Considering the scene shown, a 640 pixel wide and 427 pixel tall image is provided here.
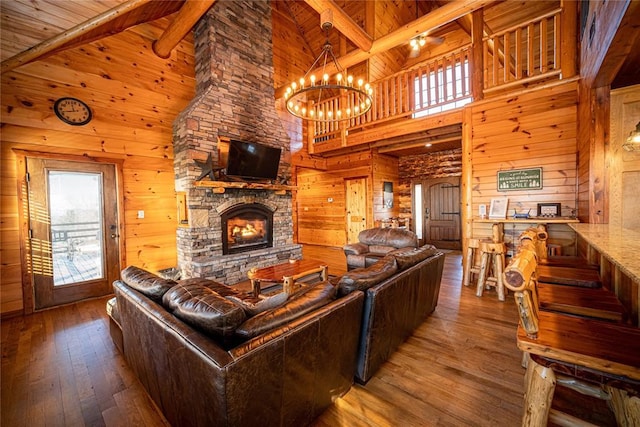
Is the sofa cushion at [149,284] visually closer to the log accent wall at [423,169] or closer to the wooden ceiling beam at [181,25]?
the wooden ceiling beam at [181,25]

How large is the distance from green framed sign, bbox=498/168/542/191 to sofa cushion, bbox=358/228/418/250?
5.22ft

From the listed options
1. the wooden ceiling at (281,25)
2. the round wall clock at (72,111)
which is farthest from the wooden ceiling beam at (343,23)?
the round wall clock at (72,111)

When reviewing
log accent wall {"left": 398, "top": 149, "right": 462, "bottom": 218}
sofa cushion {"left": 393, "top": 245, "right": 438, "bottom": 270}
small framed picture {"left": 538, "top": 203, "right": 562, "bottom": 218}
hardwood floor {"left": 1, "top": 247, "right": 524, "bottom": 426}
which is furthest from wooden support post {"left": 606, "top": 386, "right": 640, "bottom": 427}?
log accent wall {"left": 398, "top": 149, "right": 462, "bottom": 218}

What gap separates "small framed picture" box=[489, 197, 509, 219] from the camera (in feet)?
13.0

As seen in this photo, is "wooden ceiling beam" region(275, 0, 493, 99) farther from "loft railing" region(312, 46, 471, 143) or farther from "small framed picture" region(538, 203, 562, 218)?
"small framed picture" region(538, 203, 562, 218)

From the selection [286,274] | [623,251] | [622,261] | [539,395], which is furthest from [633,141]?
[286,274]

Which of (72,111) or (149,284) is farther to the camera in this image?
(72,111)

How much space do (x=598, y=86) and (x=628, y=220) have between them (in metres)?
1.41

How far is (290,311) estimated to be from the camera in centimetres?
142

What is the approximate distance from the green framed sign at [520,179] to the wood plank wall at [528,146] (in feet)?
0.20

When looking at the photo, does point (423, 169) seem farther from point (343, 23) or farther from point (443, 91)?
point (343, 23)

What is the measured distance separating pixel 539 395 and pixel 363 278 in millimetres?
1047

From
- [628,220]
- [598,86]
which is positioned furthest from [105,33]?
[628,220]

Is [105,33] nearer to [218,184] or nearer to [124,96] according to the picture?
[124,96]
